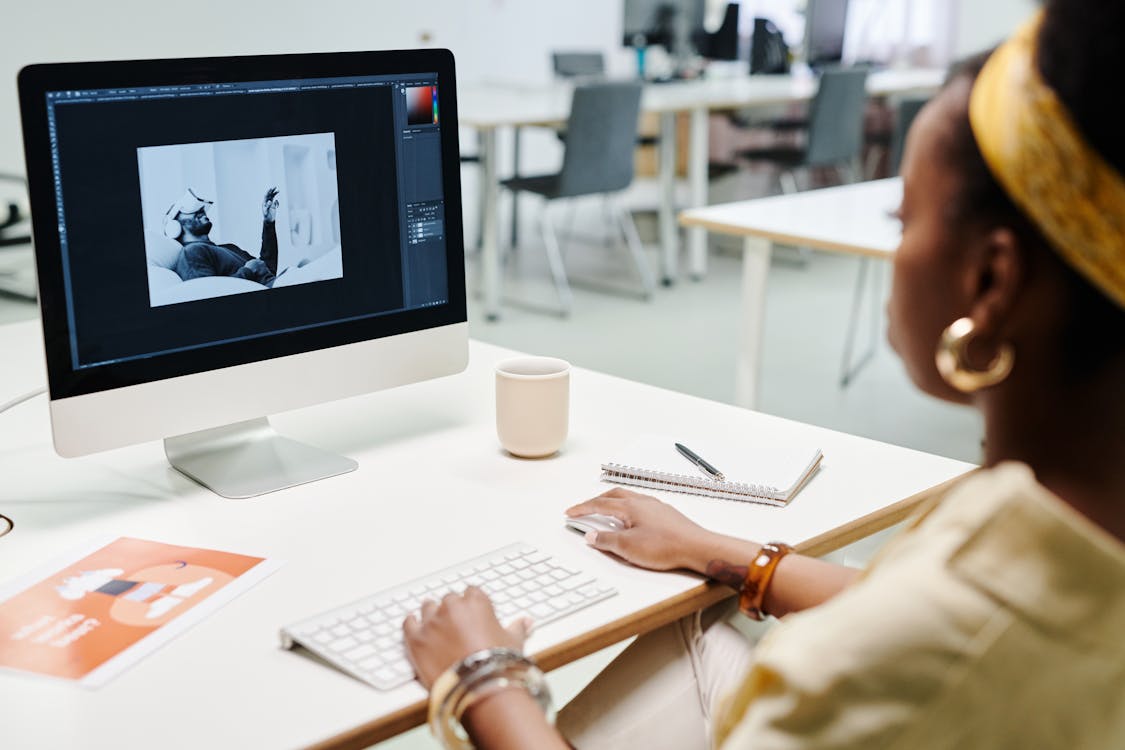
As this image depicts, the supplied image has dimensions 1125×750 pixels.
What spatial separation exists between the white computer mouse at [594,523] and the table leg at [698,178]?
13.7 ft

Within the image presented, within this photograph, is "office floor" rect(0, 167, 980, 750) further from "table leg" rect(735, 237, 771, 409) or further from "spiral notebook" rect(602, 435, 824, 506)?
"spiral notebook" rect(602, 435, 824, 506)

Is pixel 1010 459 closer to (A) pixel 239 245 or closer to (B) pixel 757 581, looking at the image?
(B) pixel 757 581

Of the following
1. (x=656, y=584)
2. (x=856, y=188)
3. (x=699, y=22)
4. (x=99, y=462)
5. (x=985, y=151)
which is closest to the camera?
(x=985, y=151)

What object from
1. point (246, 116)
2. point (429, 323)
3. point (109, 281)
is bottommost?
point (429, 323)

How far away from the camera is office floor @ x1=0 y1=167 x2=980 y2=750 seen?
3578 millimetres

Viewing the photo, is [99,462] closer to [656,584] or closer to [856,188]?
[656,584]

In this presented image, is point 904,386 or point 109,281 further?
point 904,386

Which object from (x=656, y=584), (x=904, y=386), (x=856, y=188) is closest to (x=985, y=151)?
(x=656, y=584)

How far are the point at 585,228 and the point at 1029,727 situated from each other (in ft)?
19.4

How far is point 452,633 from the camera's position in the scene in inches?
35.4

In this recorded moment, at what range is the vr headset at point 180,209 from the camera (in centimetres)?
114

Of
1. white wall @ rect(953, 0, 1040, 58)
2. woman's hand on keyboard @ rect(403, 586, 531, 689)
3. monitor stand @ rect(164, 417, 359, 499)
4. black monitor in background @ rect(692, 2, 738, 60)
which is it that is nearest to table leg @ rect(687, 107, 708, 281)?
black monitor in background @ rect(692, 2, 738, 60)

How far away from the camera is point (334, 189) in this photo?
126cm

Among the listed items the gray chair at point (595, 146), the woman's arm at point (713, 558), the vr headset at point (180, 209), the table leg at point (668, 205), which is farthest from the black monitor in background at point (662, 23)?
the woman's arm at point (713, 558)
